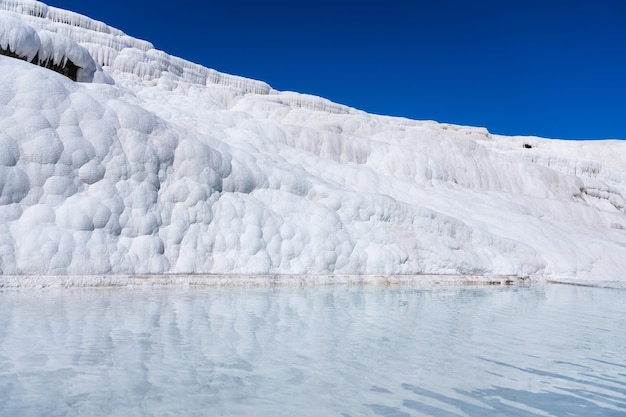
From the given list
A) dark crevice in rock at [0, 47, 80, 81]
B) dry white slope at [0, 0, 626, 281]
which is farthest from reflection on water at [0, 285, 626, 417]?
dark crevice in rock at [0, 47, 80, 81]

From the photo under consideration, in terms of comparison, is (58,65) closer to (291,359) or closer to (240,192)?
(240,192)

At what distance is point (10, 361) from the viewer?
4.45 metres

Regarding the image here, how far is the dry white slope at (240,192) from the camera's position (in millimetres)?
10297

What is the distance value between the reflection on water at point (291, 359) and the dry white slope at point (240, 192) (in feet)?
7.14

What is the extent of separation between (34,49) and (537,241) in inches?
661

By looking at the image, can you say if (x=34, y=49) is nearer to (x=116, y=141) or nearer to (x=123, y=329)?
(x=116, y=141)

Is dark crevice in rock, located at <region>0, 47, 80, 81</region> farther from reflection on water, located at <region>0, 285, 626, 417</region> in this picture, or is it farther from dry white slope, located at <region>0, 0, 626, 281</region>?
reflection on water, located at <region>0, 285, 626, 417</region>

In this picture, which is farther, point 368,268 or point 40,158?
point 368,268

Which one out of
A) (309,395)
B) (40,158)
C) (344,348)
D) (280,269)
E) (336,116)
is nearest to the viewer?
(309,395)

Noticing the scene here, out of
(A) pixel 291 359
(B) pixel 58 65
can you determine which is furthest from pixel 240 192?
(B) pixel 58 65

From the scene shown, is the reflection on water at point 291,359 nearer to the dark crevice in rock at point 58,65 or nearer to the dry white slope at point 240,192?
the dry white slope at point 240,192

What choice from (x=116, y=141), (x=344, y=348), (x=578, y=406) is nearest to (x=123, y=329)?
(x=344, y=348)

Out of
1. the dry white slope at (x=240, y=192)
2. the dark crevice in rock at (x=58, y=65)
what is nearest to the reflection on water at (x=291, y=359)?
the dry white slope at (x=240, y=192)

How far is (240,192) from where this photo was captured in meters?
13.4
